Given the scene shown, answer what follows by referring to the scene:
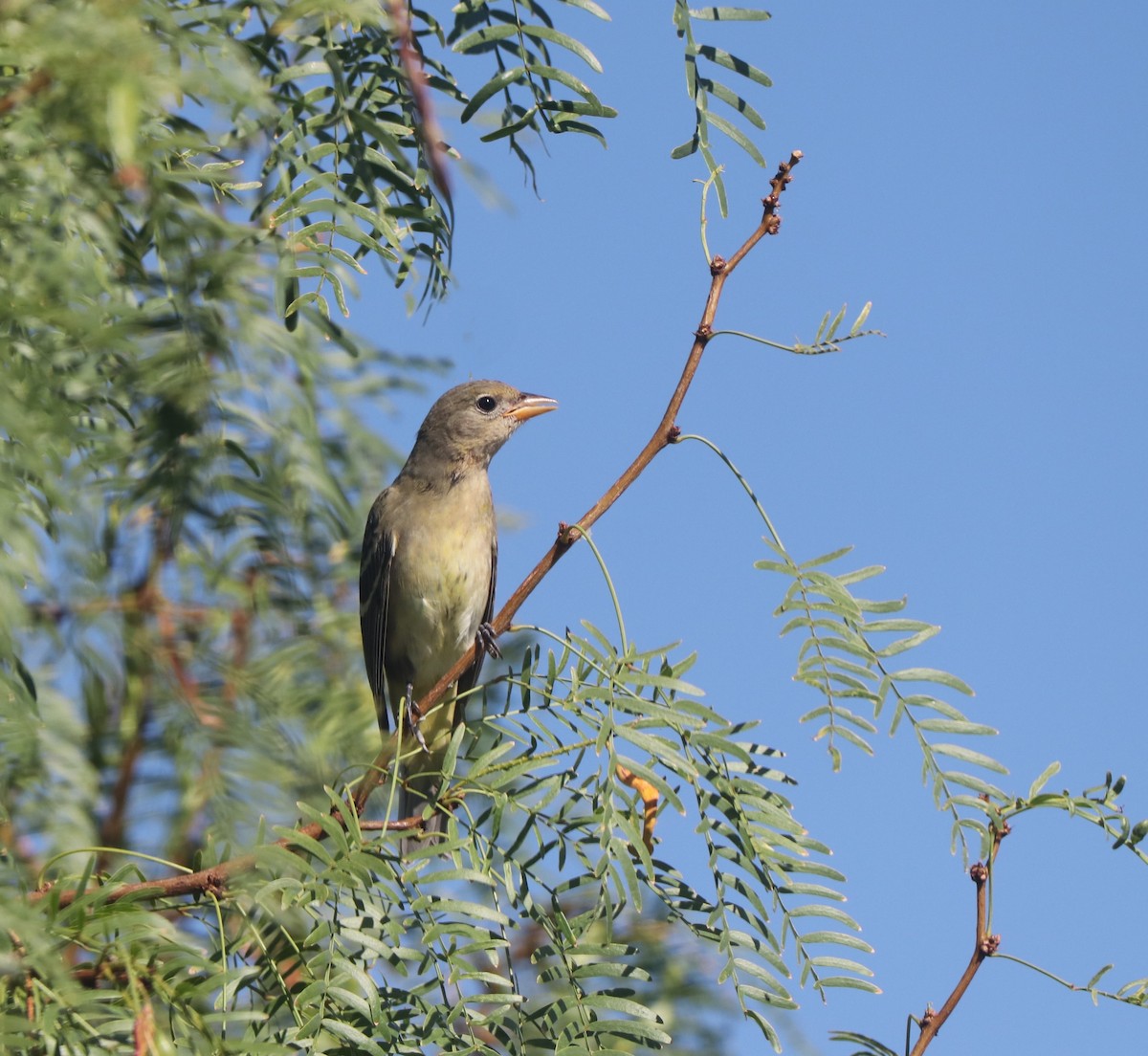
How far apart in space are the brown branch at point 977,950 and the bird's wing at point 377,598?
3.91 metres

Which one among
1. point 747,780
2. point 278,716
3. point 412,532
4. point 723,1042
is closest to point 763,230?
point 747,780

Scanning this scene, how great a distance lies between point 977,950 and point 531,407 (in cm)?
443

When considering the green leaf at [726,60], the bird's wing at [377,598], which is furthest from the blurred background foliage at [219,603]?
the bird's wing at [377,598]

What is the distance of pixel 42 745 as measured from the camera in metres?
1.98

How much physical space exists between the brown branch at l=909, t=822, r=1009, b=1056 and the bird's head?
4.27 metres

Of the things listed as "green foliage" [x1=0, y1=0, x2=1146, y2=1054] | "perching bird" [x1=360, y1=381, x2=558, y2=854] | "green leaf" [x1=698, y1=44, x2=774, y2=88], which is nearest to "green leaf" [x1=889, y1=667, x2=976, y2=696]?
"green foliage" [x1=0, y1=0, x2=1146, y2=1054]

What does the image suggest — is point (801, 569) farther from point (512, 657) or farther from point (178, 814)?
point (178, 814)

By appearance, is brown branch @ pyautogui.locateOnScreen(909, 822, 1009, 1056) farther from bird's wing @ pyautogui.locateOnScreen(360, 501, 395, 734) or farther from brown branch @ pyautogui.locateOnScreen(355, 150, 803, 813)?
bird's wing @ pyautogui.locateOnScreen(360, 501, 395, 734)

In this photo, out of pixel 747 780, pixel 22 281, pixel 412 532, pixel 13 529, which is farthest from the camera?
pixel 412 532

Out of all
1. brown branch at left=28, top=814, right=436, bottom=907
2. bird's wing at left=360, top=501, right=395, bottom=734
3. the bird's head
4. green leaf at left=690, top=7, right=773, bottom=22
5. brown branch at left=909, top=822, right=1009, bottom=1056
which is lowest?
brown branch at left=28, top=814, right=436, bottom=907

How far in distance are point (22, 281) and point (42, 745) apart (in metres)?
0.65

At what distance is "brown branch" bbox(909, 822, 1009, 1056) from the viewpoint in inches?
88.4

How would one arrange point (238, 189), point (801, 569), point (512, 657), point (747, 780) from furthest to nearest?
point (512, 657) → point (238, 189) → point (801, 569) → point (747, 780)

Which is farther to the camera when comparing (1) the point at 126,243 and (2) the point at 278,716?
(1) the point at 126,243
